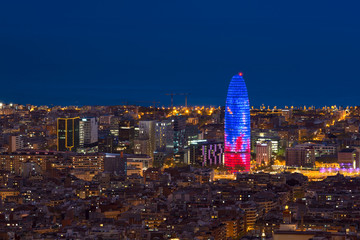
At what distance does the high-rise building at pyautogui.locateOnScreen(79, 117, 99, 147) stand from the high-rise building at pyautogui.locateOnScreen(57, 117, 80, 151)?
0.22 metres

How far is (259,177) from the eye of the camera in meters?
35.7

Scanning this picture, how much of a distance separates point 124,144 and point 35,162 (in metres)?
9.41

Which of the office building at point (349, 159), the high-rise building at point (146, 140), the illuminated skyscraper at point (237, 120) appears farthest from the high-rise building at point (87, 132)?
the office building at point (349, 159)

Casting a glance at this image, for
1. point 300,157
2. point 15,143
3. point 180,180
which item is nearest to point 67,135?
point 15,143

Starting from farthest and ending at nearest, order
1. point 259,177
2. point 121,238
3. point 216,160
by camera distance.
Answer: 1. point 216,160
2. point 259,177
3. point 121,238

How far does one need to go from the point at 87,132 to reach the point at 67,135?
5.71 feet

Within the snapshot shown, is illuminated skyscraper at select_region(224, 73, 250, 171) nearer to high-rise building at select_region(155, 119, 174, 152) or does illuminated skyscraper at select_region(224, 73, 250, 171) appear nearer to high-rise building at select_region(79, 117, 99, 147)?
high-rise building at select_region(155, 119, 174, 152)

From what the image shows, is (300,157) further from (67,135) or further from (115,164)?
(67,135)

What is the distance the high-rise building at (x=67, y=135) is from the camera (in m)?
47.3

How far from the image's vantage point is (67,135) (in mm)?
47812

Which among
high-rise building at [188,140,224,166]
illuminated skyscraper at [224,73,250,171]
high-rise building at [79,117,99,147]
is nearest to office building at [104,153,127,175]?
high-rise building at [188,140,224,166]

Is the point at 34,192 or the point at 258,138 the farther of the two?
the point at 258,138

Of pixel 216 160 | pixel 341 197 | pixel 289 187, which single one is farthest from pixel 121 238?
pixel 216 160

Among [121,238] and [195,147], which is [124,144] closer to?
[195,147]
